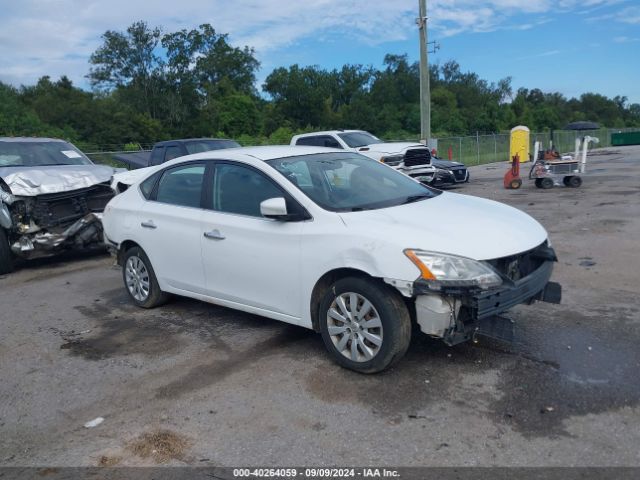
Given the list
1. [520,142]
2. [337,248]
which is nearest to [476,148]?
[520,142]

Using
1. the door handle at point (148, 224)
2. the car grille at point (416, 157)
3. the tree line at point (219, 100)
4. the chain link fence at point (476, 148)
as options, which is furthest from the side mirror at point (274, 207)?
the tree line at point (219, 100)

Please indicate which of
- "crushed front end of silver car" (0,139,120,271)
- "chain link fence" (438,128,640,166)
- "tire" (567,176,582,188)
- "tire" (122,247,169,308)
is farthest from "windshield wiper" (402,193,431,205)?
"chain link fence" (438,128,640,166)

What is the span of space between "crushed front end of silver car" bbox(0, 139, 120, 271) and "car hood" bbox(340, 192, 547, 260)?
5.73m

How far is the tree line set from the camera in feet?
189

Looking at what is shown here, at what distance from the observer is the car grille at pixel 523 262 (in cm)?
416

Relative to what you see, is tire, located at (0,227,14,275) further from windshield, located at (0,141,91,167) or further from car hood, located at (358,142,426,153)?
car hood, located at (358,142,426,153)

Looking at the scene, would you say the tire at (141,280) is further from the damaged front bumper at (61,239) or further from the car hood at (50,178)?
the car hood at (50,178)

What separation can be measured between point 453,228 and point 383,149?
38.6 ft

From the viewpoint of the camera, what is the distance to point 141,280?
6227 mm

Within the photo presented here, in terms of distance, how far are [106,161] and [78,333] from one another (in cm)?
1674

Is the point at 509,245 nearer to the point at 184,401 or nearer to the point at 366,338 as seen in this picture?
the point at 366,338

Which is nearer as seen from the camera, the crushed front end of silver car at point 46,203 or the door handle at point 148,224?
the door handle at point 148,224

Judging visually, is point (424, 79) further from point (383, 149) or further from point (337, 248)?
point (337, 248)

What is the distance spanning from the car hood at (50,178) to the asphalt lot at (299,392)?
104 inches
